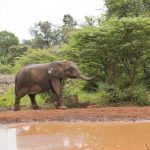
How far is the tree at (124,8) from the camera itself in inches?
797

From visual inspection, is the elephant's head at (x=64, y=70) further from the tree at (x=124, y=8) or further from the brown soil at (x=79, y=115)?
the tree at (x=124, y=8)

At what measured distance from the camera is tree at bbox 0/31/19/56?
65.8 m

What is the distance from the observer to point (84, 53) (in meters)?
16.1

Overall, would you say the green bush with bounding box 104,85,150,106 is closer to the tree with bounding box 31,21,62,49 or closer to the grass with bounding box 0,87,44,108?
the grass with bounding box 0,87,44,108

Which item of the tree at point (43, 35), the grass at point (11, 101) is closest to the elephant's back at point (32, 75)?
the grass at point (11, 101)

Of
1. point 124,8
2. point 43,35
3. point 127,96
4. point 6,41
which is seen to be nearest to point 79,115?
point 127,96

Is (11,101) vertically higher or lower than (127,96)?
lower

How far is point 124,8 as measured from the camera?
20.5 m

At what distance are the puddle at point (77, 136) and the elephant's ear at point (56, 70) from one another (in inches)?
113

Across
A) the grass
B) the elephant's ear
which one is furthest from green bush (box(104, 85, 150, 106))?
the grass

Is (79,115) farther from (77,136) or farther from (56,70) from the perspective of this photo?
(77,136)

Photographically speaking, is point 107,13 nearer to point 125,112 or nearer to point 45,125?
point 125,112

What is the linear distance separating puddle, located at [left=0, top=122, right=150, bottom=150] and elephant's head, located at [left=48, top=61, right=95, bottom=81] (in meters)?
2.88

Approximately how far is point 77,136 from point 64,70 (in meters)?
4.97
